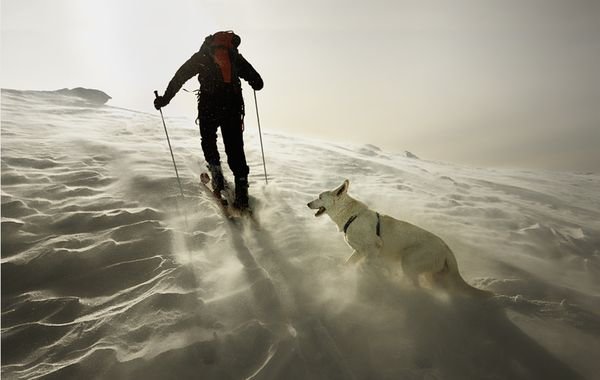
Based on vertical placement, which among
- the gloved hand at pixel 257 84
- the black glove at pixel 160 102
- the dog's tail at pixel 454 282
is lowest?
the dog's tail at pixel 454 282

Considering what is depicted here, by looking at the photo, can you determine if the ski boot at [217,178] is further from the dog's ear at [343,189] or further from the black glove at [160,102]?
the dog's ear at [343,189]

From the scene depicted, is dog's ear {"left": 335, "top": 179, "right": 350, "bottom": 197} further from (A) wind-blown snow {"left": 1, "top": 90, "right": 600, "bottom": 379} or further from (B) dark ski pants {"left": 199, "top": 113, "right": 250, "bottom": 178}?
(B) dark ski pants {"left": 199, "top": 113, "right": 250, "bottom": 178}

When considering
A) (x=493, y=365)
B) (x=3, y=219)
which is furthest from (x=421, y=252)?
(x=3, y=219)

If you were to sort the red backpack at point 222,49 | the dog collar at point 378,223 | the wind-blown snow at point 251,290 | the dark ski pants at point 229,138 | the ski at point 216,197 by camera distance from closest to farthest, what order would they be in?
the wind-blown snow at point 251,290 → the dog collar at point 378,223 → the red backpack at point 222,49 → the dark ski pants at point 229,138 → the ski at point 216,197

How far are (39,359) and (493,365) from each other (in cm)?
350

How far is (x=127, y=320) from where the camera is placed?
3066mm

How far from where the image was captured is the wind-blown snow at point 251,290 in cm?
266

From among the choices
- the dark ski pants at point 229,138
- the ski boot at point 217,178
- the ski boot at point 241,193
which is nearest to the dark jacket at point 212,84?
the dark ski pants at point 229,138

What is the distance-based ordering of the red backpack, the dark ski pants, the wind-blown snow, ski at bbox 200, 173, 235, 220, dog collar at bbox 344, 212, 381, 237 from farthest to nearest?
ski at bbox 200, 173, 235, 220 < the dark ski pants < the red backpack < dog collar at bbox 344, 212, 381, 237 < the wind-blown snow

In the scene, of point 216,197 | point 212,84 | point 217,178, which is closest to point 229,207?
point 216,197

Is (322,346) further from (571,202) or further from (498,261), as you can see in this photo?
(571,202)

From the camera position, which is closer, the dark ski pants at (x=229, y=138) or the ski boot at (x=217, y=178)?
the dark ski pants at (x=229, y=138)

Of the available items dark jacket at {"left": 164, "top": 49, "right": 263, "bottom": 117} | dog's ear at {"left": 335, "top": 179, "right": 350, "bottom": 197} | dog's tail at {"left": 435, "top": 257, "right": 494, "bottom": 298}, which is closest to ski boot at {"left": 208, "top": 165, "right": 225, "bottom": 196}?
dark jacket at {"left": 164, "top": 49, "right": 263, "bottom": 117}

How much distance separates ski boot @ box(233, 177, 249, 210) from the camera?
536 centimetres
